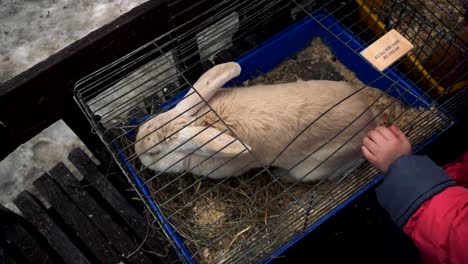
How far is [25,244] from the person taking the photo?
247cm

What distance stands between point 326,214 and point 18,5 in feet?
10.5

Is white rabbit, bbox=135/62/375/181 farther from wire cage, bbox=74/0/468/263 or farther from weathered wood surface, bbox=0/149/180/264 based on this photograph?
weathered wood surface, bbox=0/149/180/264

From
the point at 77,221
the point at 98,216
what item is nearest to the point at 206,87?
the point at 98,216

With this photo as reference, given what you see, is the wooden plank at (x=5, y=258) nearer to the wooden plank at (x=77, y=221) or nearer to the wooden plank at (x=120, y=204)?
the wooden plank at (x=77, y=221)

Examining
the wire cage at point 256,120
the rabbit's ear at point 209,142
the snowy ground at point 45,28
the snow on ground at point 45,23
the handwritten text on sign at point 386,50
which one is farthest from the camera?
the snow on ground at point 45,23

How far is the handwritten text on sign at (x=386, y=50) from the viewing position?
72.7 inches

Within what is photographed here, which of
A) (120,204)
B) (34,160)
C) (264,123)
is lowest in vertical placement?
(264,123)

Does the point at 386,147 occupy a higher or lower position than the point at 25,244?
lower

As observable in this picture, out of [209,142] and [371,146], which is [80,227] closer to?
[209,142]

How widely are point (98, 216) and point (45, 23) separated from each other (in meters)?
2.02

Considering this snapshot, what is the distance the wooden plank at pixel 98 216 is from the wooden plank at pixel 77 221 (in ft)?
0.09

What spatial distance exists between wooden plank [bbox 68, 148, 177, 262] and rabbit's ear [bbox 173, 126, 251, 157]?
59cm

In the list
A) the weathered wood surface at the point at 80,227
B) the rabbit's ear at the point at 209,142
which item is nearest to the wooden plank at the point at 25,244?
the weathered wood surface at the point at 80,227

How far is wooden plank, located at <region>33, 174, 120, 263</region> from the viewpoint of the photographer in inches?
95.7
